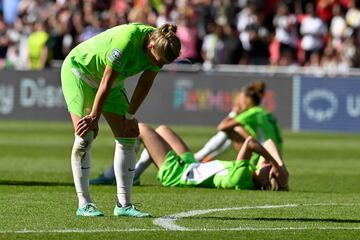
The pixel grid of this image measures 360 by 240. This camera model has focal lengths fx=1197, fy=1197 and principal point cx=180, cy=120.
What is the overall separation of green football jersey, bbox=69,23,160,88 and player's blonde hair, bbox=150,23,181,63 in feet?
0.67

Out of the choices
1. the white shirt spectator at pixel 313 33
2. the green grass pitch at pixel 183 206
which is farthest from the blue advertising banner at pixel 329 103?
the green grass pitch at pixel 183 206

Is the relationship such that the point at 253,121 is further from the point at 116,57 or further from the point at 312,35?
the point at 312,35

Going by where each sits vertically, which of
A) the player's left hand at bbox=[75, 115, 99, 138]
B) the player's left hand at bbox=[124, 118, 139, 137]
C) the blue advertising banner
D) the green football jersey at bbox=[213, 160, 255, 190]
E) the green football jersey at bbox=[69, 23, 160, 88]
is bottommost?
the blue advertising banner

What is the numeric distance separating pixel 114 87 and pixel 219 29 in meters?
20.2

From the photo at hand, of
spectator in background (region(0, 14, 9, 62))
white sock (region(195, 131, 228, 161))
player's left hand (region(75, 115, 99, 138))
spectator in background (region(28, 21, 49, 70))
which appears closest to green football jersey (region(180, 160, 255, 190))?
white sock (region(195, 131, 228, 161))

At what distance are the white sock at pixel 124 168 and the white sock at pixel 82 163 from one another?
0.99 ft

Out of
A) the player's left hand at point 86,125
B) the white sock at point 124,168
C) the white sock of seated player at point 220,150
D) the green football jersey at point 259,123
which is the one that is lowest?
the white sock of seated player at point 220,150

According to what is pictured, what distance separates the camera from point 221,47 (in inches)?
1217

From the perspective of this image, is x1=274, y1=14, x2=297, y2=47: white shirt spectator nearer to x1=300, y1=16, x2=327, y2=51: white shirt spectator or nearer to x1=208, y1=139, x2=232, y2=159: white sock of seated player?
x1=300, y1=16, x2=327, y2=51: white shirt spectator

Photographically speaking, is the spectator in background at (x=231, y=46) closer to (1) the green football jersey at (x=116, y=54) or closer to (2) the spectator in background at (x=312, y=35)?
(2) the spectator in background at (x=312, y=35)

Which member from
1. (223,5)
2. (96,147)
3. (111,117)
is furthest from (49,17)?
(111,117)

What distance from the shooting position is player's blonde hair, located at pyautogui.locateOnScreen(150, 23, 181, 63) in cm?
996

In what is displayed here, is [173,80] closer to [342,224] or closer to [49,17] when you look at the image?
[49,17]

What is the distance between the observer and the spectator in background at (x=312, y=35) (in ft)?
100
